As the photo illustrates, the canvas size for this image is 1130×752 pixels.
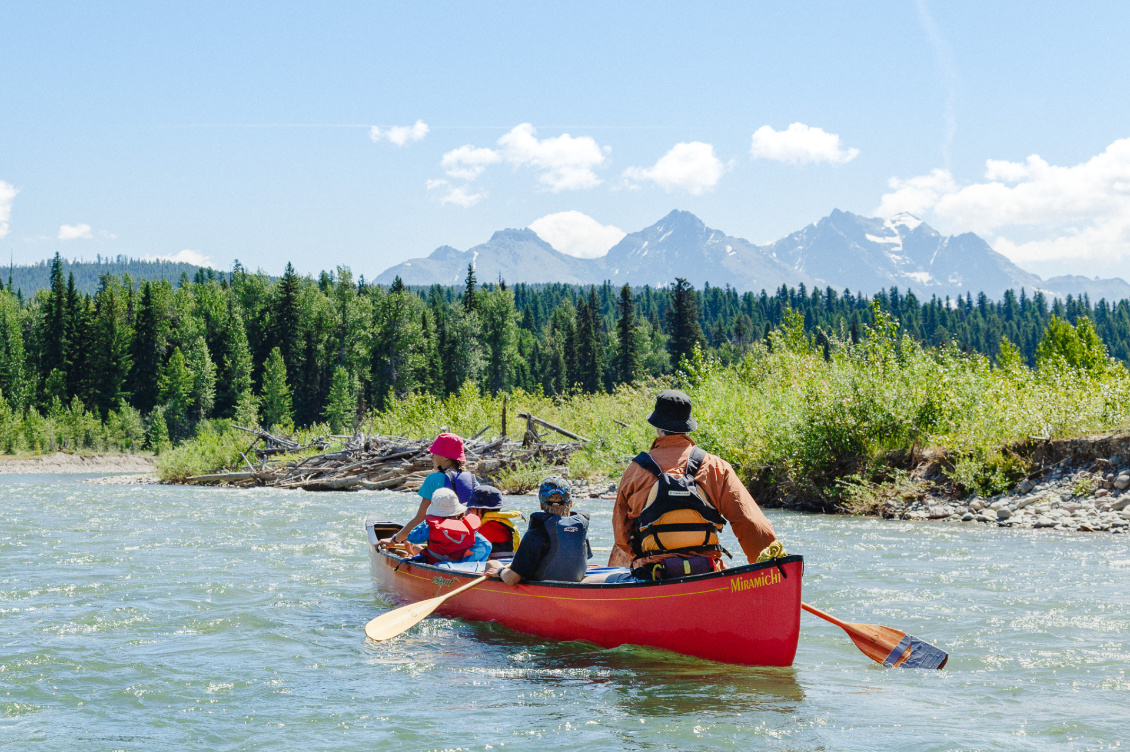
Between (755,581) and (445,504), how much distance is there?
3741mm

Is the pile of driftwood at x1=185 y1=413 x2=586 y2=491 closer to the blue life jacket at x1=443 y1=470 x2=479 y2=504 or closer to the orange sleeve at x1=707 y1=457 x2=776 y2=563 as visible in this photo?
the blue life jacket at x1=443 y1=470 x2=479 y2=504

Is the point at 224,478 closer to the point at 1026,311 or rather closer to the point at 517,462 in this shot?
the point at 517,462

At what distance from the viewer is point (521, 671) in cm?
683

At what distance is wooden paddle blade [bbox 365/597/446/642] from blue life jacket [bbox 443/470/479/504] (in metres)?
1.49

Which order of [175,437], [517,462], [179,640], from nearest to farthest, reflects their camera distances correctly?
1. [179,640]
2. [517,462]
3. [175,437]

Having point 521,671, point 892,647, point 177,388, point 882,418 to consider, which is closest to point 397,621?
point 521,671

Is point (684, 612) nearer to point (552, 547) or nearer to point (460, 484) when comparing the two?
point (552, 547)

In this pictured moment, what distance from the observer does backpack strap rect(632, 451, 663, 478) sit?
617 cm

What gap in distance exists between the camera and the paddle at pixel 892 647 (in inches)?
258

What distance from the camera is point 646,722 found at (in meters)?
5.52

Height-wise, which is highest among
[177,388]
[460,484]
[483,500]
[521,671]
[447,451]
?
[177,388]

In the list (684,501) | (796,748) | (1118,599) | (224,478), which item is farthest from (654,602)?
(224,478)

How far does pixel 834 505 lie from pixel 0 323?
7597 centimetres

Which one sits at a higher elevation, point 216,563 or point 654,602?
point 654,602
